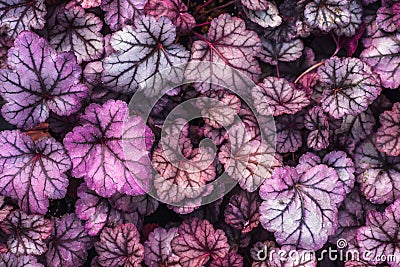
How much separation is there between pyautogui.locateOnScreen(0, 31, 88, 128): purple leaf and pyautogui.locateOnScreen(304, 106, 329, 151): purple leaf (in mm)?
871

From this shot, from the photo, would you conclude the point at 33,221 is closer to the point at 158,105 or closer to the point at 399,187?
the point at 158,105

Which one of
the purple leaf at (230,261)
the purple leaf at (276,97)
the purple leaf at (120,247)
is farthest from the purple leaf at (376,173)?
the purple leaf at (120,247)

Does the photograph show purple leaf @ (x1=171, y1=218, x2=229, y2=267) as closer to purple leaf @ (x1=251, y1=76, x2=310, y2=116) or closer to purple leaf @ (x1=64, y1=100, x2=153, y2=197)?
purple leaf @ (x1=64, y1=100, x2=153, y2=197)

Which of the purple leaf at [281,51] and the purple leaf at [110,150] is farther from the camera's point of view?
the purple leaf at [281,51]

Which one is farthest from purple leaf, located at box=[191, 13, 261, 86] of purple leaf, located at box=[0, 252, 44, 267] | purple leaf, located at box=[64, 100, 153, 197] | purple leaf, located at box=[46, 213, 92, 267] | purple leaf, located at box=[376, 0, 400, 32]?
purple leaf, located at box=[0, 252, 44, 267]

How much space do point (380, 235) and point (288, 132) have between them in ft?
1.72

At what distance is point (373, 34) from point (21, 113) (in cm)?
142

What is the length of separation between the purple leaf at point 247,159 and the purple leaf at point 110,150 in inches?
12.7

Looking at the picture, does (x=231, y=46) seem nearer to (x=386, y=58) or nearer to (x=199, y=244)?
(x=386, y=58)

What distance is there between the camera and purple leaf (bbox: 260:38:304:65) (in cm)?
216

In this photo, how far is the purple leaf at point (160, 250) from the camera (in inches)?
78.2

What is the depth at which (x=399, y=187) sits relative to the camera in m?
2.02

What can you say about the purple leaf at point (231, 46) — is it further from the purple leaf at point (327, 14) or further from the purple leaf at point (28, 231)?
the purple leaf at point (28, 231)

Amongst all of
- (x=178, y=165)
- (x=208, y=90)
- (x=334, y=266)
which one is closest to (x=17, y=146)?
(x=178, y=165)
